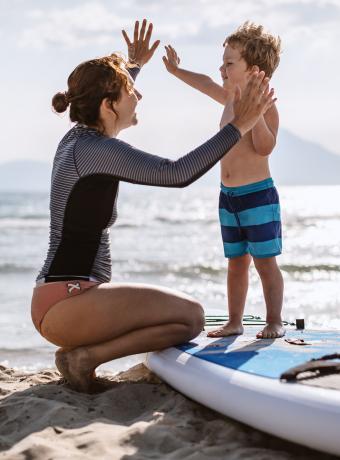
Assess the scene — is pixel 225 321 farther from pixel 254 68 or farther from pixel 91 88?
pixel 91 88

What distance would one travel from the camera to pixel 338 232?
23062 mm

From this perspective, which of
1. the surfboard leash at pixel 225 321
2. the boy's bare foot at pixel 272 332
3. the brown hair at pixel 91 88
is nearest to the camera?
the brown hair at pixel 91 88

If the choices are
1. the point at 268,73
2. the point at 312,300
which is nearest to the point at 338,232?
the point at 312,300

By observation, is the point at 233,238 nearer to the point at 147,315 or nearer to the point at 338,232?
the point at 147,315

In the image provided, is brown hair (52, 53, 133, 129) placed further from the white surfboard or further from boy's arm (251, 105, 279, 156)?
the white surfboard

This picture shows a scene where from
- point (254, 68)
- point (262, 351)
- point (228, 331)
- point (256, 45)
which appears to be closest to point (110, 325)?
point (262, 351)

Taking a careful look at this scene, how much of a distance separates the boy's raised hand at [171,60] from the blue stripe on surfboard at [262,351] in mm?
1802

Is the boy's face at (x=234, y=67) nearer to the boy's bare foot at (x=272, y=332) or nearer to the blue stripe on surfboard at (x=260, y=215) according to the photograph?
the blue stripe on surfboard at (x=260, y=215)

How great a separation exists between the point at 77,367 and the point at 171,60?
2162 mm

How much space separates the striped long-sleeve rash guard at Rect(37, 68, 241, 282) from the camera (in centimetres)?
352

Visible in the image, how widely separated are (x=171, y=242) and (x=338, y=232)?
637cm

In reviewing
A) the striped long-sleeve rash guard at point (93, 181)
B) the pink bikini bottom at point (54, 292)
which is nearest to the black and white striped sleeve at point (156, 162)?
the striped long-sleeve rash guard at point (93, 181)

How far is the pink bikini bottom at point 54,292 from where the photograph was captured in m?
3.74

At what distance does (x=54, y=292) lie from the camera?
376 cm
